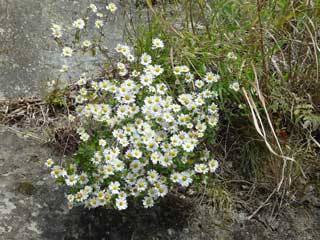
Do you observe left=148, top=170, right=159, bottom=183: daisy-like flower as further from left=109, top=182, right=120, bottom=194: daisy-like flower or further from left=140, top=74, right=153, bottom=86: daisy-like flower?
left=140, top=74, right=153, bottom=86: daisy-like flower

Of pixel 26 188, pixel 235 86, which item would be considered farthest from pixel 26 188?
pixel 235 86

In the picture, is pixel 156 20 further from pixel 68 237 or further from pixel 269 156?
pixel 68 237

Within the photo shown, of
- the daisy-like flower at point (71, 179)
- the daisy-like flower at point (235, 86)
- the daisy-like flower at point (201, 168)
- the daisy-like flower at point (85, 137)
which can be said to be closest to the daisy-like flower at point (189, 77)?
the daisy-like flower at point (235, 86)

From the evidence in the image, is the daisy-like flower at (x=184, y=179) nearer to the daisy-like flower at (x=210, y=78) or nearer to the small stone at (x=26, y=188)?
the daisy-like flower at (x=210, y=78)

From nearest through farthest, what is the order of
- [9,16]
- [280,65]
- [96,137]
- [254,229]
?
[96,137] < [254,229] < [280,65] < [9,16]

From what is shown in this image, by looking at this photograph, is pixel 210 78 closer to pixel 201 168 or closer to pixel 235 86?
pixel 235 86

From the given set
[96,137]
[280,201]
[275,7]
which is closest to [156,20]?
[275,7]

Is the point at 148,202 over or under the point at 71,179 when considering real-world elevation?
under
